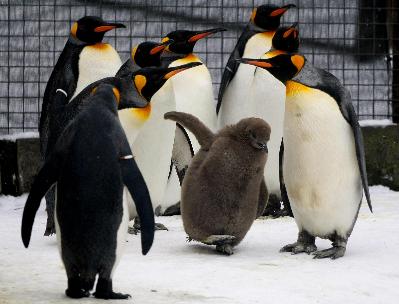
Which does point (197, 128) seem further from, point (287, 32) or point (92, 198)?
point (92, 198)

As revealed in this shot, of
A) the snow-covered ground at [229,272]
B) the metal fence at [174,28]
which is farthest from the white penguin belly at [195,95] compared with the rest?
the snow-covered ground at [229,272]

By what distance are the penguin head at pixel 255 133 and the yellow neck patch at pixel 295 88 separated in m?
0.19

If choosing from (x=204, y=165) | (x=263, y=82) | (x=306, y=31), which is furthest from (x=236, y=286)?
(x=306, y=31)

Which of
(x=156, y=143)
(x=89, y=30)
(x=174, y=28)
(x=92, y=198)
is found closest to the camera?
(x=92, y=198)

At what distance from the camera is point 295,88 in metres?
4.18

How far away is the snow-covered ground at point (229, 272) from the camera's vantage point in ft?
10.6

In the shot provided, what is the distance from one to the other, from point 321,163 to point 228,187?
362mm

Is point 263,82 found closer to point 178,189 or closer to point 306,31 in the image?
point 178,189

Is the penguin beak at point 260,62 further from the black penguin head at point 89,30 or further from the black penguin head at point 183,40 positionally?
the black penguin head at point 183,40

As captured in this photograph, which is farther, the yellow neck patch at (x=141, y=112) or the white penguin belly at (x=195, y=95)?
the white penguin belly at (x=195, y=95)

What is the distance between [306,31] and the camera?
8.67 meters

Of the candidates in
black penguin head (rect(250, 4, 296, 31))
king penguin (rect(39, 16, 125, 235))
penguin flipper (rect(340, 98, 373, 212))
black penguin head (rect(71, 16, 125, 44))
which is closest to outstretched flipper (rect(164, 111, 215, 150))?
penguin flipper (rect(340, 98, 373, 212))

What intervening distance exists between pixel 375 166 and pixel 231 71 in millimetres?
1309

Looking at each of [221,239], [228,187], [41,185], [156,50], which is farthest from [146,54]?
[41,185]
